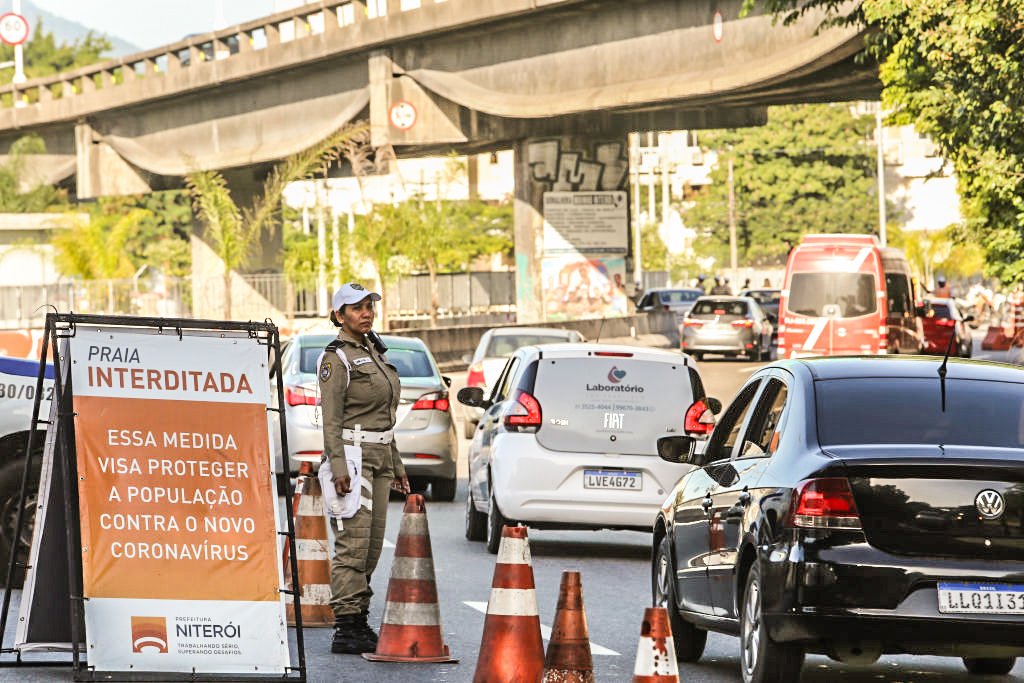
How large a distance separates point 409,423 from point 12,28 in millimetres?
73566

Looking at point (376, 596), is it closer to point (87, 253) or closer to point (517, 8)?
point (517, 8)

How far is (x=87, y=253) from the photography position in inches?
2350

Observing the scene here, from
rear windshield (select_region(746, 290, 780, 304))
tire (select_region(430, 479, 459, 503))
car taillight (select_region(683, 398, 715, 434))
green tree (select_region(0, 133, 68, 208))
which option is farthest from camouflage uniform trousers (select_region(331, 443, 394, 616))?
green tree (select_region(0, 133, 68, 208))

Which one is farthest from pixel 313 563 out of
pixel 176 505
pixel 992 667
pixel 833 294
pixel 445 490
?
pixel 833 294

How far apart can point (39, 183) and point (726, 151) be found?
5658cm

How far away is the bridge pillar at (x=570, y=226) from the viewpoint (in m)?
49.9

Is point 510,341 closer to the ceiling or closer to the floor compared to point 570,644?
closer to the ceiling

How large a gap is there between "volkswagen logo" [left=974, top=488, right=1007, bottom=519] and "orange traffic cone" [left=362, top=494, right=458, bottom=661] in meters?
2.77

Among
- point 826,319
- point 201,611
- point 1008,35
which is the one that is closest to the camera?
point 201,611

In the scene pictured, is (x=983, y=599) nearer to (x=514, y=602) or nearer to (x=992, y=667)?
(x=514, y=602)

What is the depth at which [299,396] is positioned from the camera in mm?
19438

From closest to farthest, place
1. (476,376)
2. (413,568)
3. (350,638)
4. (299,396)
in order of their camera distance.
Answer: (413,568)
(350,638)
(299,396)
(476,376)

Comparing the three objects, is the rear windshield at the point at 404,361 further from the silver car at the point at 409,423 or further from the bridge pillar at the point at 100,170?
the bridge pillar at the point at 100,170

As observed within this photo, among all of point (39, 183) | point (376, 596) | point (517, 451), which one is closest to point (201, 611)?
point (376, 596)
